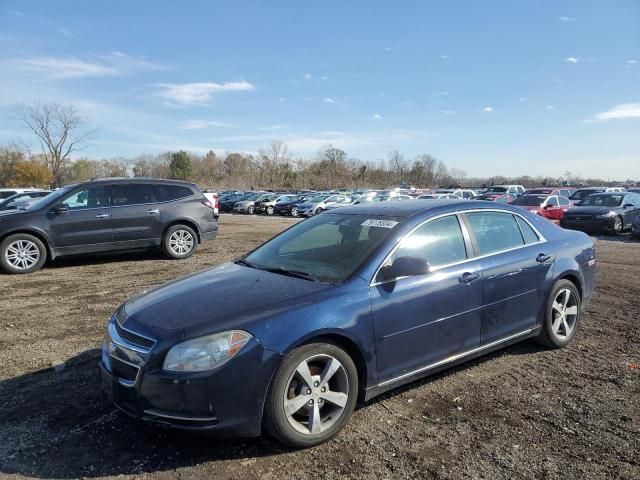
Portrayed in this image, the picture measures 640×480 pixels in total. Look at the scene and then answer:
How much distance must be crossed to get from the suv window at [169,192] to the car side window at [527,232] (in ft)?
25.5

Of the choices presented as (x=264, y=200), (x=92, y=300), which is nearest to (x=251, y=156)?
(x=264, y=200)

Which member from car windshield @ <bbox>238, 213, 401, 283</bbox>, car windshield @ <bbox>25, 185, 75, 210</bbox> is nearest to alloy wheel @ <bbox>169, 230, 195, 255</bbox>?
car windshield @ <bbox>25, 185, 75, 210</bbox>

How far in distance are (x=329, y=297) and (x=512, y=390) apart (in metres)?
1.83

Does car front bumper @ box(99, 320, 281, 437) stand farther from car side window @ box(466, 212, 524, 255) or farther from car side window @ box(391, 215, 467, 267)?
car side window @ box(466, 212, 524, 255)

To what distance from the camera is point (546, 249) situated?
477 cm

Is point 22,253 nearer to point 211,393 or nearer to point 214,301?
point 214,301

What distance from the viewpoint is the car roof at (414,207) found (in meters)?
4.20

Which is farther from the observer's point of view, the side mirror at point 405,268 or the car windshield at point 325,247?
the car windshield at point 325,247

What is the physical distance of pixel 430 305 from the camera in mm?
3709

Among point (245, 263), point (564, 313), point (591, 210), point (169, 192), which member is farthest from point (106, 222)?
point (591, 210)

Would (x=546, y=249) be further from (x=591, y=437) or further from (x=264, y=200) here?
(x=264, y=200)

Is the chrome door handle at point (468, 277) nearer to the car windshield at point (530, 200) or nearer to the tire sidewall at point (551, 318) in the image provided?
the tire sidewall at point (551, 318)

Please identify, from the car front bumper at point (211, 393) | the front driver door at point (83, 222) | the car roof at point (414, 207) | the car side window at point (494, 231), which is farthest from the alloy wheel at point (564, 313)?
the front driver door at point (83, 222)

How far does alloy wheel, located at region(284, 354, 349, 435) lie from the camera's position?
122 inches
